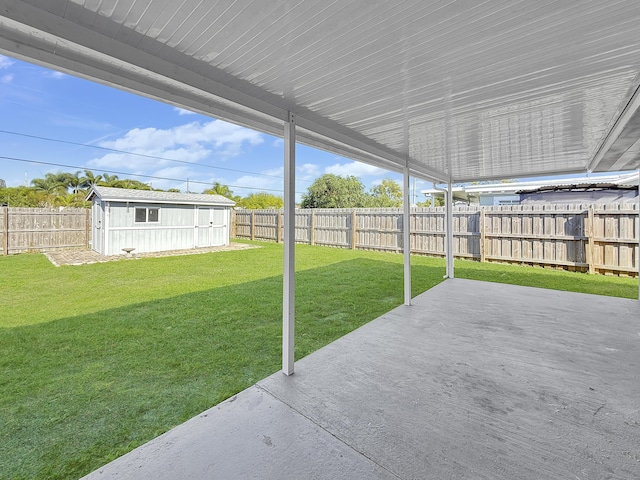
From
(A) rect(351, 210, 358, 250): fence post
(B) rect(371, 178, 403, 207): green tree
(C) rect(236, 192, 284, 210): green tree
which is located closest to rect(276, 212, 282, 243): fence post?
(A) rect(351, 210, 358, 250): fence post

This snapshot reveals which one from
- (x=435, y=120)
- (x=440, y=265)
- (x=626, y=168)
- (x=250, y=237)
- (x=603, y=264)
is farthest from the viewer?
(x=250, y=237)

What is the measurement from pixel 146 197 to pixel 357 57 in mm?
10765

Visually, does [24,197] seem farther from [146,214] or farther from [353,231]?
[353,231]

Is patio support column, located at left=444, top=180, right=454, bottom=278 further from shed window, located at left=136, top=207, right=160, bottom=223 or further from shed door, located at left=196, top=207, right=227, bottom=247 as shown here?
shed window, located at left=136, top=207, right=160, bottom=223

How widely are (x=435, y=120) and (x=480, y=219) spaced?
656 cm

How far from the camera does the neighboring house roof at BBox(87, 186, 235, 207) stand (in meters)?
9.91

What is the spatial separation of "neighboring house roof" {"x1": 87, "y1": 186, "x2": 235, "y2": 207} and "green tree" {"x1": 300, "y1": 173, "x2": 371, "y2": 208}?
12319 millimetres

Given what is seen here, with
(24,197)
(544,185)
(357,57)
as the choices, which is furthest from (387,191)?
(357,57)

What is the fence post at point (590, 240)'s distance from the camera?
22.6 feet

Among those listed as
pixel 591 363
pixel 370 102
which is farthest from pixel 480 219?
pixel 370 102

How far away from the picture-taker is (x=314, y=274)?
7105 millimetres

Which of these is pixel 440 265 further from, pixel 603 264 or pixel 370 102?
pixel 370 102

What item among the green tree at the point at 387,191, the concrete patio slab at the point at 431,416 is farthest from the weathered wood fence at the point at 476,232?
the green tree at the point at 387,191

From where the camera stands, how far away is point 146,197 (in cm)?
1070
